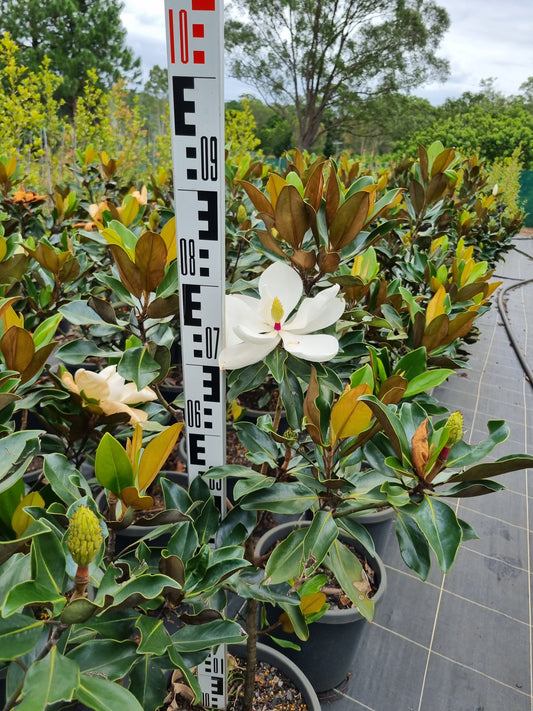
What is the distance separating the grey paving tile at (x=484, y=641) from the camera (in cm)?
191

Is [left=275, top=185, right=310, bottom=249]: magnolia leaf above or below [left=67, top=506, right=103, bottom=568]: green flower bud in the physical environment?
above

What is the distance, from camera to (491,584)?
231 centimetres

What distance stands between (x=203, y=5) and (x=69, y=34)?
25.1 meters

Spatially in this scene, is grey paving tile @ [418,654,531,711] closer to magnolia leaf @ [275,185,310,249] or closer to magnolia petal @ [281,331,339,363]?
magnolia petal @ [281,331,339,363]

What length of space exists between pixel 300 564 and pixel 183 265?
1.95 ft

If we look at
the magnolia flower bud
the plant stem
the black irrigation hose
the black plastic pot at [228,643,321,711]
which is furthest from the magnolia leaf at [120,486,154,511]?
the black irrigation hose

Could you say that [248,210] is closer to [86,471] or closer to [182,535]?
[86,471]

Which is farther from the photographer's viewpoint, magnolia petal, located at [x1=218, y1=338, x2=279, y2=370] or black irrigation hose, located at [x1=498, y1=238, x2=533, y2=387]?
black irrigation hose, located at [x1=498, y1=238, x2=533, y2=387]

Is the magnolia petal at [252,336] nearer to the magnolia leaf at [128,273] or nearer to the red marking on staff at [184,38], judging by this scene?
the magnolia leaf at [128,273]

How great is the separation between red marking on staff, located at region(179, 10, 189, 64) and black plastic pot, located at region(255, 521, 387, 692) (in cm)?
131

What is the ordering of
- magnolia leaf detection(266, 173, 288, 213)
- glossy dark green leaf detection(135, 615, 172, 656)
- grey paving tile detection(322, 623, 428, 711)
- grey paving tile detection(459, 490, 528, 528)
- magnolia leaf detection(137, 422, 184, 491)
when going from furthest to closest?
grey paving tile detection(459, 490, 528, 528) → grey paving tile detection(322, 623, 428, 711) → magnolia leaf detection(266, 173, 288, 213) → magnolia leaf detection(137, 422, 184, 491) → glossy dark green leaf detection(135, 615, 172, 656)

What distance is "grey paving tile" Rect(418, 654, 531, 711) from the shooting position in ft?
5.82

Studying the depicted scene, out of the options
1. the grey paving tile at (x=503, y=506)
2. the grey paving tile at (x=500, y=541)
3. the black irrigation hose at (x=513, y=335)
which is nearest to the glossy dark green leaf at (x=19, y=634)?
the grey paving tile at (x=500, y=541)

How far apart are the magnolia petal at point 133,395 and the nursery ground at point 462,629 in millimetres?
1250
